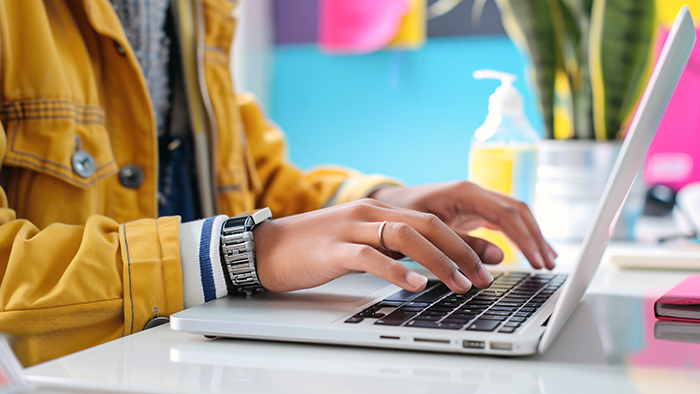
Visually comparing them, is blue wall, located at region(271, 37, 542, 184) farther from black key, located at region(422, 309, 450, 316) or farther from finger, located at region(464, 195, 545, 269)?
black key, located at region(422, 309, 450, 316)

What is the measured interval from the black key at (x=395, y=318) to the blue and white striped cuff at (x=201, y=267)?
165mm

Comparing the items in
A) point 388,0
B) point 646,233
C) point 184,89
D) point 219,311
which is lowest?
point 646,233

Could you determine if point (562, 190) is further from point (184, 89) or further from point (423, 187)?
point (184, 89)

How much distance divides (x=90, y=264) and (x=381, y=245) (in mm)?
232

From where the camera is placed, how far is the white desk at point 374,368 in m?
0.32

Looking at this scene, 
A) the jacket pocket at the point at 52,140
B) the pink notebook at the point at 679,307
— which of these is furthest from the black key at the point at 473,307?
the jacket pocket at the point at 52,140

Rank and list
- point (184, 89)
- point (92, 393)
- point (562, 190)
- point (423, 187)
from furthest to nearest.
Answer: point (562, 190)
point (184, 89)
point (423, 187)
point (92, 393)

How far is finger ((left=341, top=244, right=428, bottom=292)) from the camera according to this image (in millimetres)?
436

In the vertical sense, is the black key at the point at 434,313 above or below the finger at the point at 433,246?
below

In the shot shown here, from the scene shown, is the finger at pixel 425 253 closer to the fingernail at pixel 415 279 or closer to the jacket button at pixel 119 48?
the fingernail at pixel 415 279

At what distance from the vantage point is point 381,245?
0.47 metres

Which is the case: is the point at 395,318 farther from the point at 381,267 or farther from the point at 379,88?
the point at 379,88

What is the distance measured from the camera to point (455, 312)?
0.42m

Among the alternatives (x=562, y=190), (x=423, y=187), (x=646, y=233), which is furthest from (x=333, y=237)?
(x=646, y=233)
